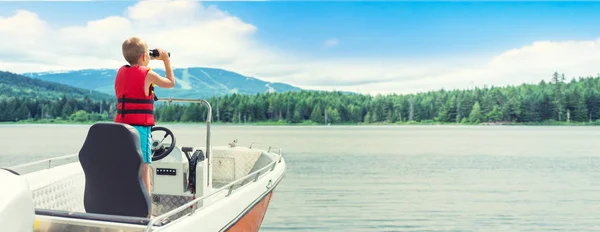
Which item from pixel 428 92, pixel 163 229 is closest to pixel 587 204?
pixel 163 229

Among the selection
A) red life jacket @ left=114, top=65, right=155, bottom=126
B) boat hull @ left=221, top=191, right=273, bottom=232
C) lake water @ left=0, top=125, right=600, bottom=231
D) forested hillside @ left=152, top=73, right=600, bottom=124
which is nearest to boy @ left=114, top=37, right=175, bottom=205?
red life jacket @ left=114, top=65, right=155, bottom=126

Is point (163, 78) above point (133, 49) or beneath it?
beneath

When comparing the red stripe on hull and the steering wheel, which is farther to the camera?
the steering wheel

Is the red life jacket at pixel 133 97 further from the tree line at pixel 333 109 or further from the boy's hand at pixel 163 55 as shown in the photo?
the tree line at pixel 333 109

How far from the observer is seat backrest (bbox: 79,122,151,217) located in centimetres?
388

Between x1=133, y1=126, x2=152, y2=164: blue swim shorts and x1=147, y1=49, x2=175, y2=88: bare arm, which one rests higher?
x1=147, y1=49, x2=175, y2=88: bare arm

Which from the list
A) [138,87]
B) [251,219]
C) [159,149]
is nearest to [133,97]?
[138,87]

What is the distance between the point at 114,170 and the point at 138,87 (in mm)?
759

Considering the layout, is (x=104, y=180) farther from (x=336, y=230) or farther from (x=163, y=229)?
(x=336, y=230)

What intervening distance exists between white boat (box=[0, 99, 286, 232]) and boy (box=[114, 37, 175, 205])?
342 millimetres

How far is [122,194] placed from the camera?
157 inches

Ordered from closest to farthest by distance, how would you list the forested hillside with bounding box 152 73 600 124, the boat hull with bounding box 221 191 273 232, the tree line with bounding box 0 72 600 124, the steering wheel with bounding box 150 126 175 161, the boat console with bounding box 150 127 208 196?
the boat hull with bounding box 221 191 273 232, the steering wheel with bounding box 150 126 175 161, the boat console with bounding box 150 127 208 196, the forested hillside with bounding box 152 73 600 124, the tree line with bounding box 0 72 600 124

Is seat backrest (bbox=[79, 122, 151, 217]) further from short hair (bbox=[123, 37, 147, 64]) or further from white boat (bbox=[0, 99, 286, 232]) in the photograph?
short hair (bbox=[123, 37, 147, 64])

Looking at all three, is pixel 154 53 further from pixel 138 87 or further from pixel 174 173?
pixel 174 173
